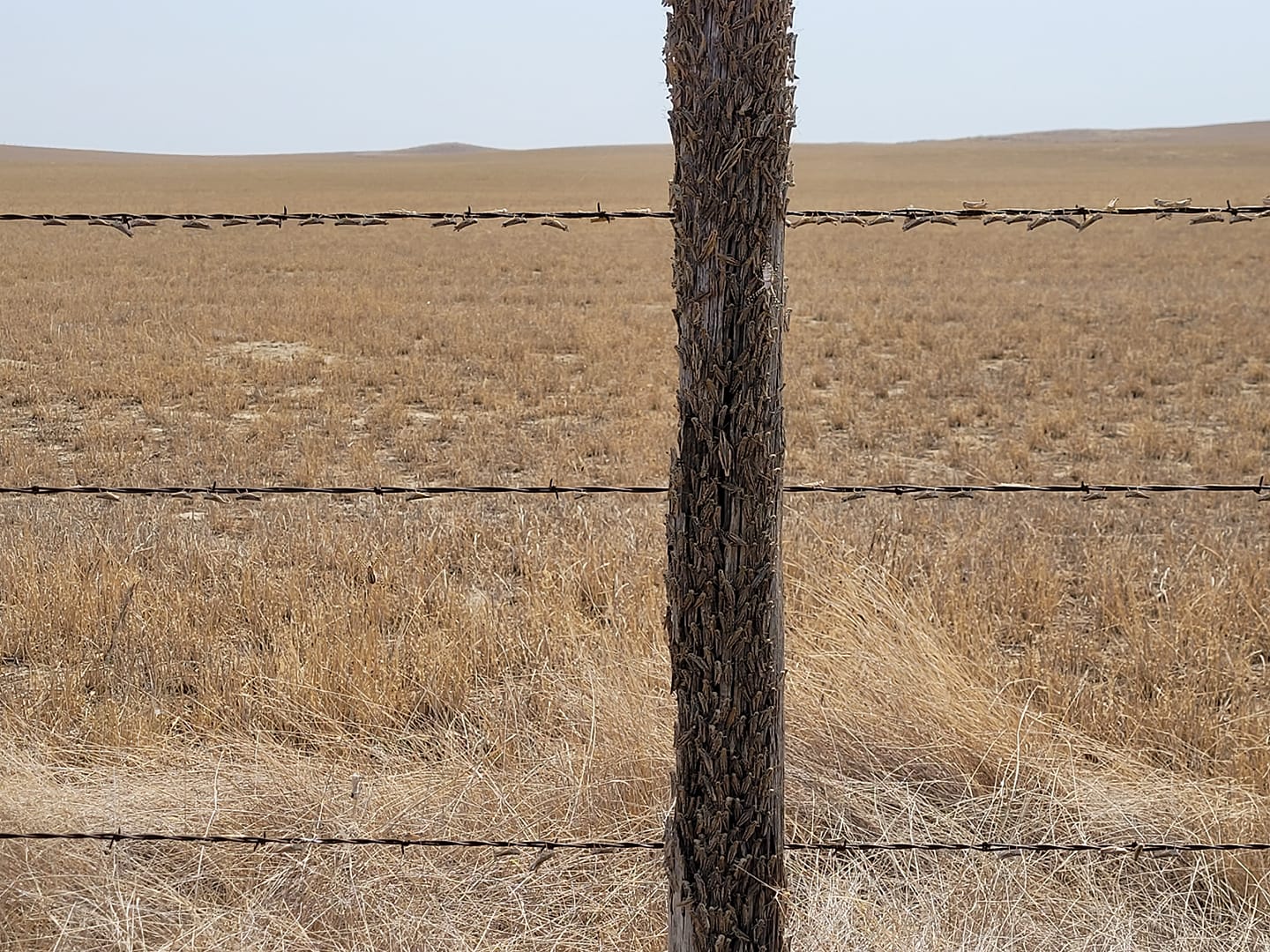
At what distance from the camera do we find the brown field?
2.56 metres

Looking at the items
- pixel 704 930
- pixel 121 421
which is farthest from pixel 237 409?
pixel 704 930

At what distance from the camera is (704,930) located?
2066mm

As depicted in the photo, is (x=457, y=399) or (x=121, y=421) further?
(x=457, y=399)

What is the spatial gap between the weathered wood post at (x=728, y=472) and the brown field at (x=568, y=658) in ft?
1.33

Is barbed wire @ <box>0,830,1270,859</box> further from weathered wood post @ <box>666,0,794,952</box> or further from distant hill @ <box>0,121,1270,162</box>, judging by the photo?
distant hill @ <box>0,121,1270,162</box>

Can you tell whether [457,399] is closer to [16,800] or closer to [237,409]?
[237,409]

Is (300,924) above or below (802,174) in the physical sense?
below

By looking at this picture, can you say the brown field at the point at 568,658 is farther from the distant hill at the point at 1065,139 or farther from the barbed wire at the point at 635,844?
the distant hill at the point at 1065,139

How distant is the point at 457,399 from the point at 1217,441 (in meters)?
6.37

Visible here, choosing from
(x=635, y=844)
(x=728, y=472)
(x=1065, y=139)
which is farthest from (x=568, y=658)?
(x=1065, y=139)

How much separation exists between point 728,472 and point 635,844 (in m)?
0.88

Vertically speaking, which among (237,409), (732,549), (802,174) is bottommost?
(237,409)

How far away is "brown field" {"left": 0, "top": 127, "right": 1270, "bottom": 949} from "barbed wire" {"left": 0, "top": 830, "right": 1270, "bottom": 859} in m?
0.03

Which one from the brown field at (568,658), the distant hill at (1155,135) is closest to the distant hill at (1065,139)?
the distant hill at (1155,135)
